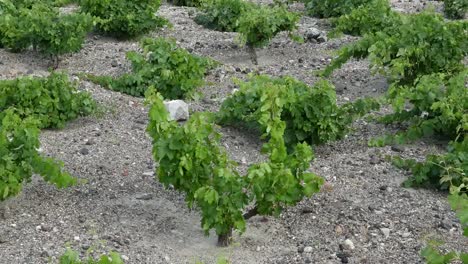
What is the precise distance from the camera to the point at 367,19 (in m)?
10.0

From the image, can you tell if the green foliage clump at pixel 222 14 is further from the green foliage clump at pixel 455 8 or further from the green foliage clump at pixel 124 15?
the green foliage clump at pixel 455 8

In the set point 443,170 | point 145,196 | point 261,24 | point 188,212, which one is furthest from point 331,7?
point 188,212

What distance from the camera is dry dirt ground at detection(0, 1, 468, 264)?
530 centimetres

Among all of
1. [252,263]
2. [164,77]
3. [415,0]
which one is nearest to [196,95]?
[164,77]

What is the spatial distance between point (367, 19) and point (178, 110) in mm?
3433

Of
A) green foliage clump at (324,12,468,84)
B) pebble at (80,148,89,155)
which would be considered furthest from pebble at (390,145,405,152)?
pebble at (80,148,89,155)

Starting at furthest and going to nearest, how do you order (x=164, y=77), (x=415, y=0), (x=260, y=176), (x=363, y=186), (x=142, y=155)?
(x=415, y=0) < (x=164, y=77) < (x=142, y=155) < (x=363, y=186) < (x=260, y=176)

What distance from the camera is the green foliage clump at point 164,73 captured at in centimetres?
800

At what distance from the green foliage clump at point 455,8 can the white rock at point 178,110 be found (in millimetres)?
5139

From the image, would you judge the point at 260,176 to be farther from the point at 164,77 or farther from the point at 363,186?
the point at 164,77

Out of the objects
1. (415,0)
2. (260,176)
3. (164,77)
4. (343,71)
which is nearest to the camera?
(260,176)

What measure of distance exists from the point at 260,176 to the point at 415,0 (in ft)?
27.4

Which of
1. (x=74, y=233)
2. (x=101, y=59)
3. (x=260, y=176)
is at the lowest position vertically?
(x=101, y=59)

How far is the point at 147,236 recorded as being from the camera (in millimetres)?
5469
